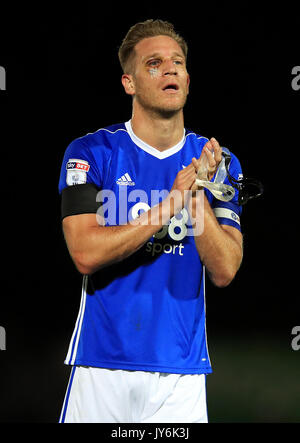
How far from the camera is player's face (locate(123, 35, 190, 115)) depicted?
6.73 feet

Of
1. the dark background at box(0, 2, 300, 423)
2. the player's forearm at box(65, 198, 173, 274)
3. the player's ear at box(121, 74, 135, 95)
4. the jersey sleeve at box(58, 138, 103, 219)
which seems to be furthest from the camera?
the dark background at box(0, 2, 300, 423)

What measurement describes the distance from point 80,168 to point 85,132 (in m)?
2.03

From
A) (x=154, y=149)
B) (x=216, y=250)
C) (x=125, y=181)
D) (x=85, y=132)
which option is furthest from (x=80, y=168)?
(x=85, y=132)

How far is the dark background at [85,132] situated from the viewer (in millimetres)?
3793

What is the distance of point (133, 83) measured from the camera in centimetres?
218

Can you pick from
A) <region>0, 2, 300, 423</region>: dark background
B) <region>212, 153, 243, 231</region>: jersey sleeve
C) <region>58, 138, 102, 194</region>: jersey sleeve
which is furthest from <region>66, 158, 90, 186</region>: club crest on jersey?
<region>0, 2, 300, 423</region>: dark background

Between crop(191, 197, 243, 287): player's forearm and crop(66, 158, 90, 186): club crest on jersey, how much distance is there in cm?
39

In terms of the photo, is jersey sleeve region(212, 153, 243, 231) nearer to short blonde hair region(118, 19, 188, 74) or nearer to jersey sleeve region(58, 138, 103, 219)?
jersey sleeve region(58, 138, 103, 219)

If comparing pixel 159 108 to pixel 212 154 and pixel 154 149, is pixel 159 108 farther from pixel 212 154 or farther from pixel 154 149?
pixel 212 154

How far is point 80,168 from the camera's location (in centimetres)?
202

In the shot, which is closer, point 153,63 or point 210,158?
point 210,158

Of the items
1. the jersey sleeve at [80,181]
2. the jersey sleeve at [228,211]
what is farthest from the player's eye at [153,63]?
the jersey sleeve at [228,211]

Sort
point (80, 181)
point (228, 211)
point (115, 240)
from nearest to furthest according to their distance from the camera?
point (115, 240) → point (80, 181) → point (228, 211)

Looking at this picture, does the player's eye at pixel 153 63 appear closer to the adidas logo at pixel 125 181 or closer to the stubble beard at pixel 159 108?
the stubble beard at pixel 159 108
